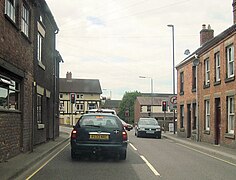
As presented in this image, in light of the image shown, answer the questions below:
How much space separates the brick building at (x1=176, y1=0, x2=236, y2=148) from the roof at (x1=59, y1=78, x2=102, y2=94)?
52689 millimetres

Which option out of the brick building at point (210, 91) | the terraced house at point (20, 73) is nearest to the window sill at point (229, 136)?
the brick building at point (210, 91)

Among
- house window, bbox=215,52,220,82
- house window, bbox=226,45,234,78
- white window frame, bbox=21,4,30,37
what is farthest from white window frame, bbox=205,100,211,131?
white window frame, bbox=21,4,30,37

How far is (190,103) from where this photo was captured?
28.1 m

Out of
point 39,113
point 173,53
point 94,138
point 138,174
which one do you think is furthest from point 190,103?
point 138,174

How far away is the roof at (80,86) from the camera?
82.4 m

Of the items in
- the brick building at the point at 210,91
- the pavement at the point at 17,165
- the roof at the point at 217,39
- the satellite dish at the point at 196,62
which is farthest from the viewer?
the satellite dish at the point at 196,62

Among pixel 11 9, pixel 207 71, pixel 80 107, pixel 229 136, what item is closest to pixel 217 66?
pixel 207 71

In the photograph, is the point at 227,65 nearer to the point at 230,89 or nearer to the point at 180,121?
the point at 230,89

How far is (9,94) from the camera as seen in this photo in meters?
12.4

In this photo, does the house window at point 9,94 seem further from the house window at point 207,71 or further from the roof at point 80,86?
the roof at point 80,86

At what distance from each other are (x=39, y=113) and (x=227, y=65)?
9.90m

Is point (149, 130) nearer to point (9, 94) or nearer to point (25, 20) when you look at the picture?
point (25, 20)

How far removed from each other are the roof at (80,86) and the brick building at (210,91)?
52.7 meters

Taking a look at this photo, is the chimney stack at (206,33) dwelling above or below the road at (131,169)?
above
